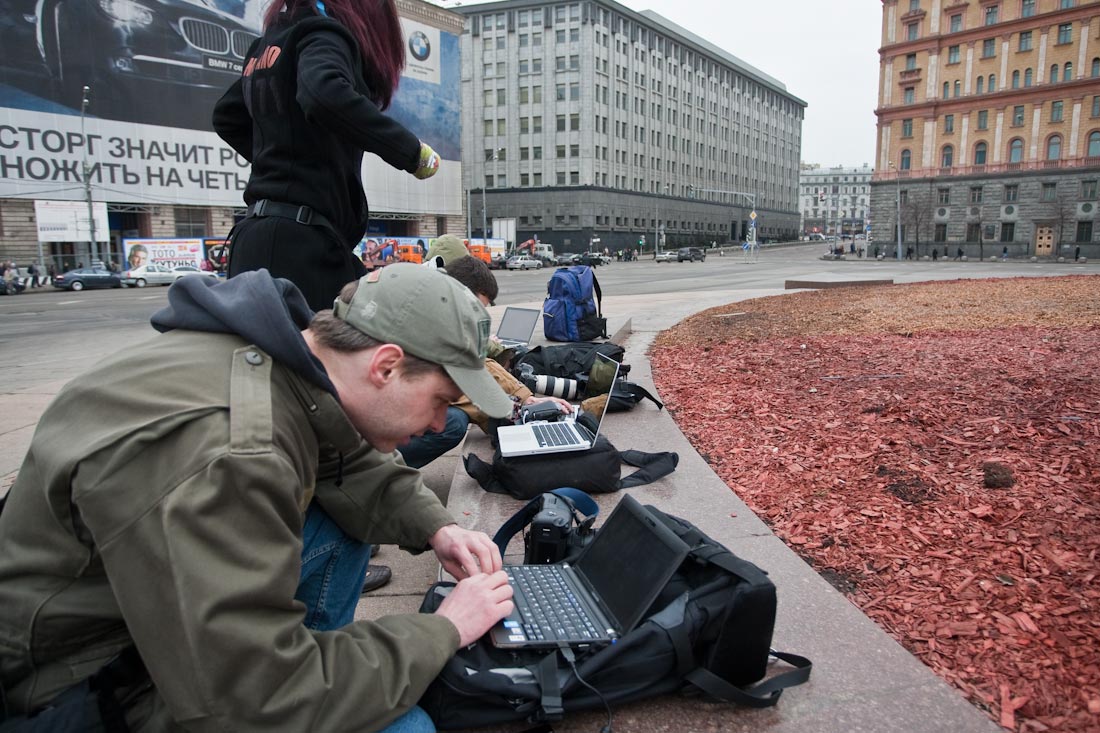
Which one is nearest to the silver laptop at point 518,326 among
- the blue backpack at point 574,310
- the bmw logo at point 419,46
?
the blue backpack at point 574,310

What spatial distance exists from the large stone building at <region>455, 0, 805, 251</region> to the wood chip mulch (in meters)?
73.8

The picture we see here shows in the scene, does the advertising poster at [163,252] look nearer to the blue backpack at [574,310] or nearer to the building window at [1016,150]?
the blue backpack at [574,310]

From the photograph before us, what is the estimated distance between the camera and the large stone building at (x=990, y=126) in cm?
6531

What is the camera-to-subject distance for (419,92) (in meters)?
57.8

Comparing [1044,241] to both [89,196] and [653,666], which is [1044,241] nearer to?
[89,196]

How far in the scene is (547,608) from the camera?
2.04 meters

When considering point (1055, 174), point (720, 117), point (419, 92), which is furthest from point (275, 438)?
point (720, 117)

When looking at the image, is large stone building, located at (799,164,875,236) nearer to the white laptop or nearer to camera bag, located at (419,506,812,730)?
the white laptop

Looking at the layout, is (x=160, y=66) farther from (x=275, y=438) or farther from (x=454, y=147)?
(x=275, y=438)

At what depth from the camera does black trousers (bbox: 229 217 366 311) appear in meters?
2.75

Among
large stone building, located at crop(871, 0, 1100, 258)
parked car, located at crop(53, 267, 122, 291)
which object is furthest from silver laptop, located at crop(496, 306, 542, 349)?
large stone building, located at crop(871, 0, 1100, 258)

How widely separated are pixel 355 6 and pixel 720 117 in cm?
11211

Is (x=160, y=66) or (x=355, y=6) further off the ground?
(x=160, y=66)

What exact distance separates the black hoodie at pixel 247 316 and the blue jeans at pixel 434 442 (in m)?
1.94
